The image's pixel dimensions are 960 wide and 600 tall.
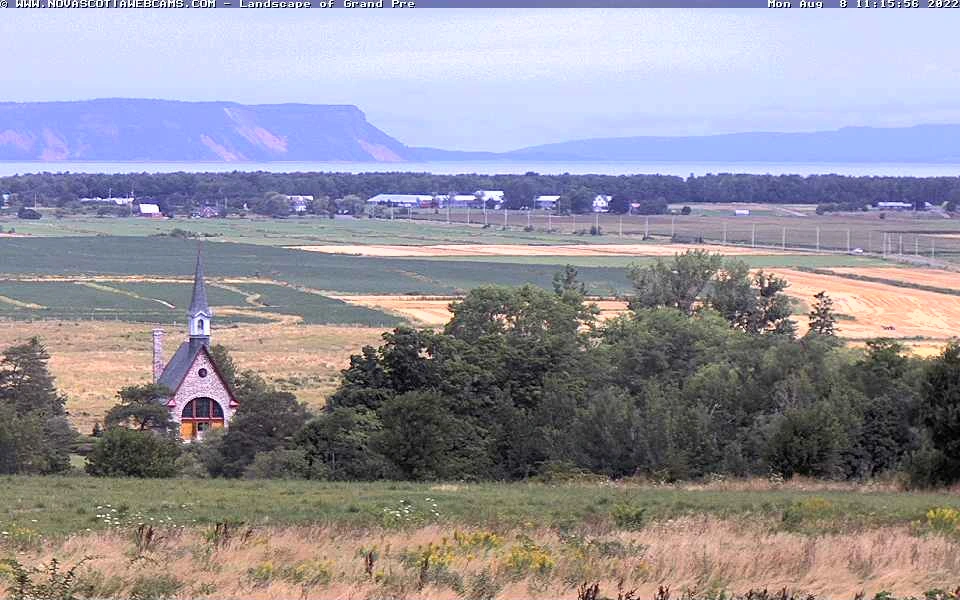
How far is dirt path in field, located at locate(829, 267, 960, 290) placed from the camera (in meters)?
92.1

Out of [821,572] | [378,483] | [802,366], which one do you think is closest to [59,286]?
[802,366]

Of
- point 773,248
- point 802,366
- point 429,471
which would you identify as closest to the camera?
point 429,471

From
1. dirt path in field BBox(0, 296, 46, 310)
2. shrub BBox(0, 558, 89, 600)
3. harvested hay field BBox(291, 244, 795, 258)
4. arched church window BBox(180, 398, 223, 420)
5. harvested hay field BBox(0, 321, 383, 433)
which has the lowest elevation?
harvested hay field BBox(0, 321, 383, 433)

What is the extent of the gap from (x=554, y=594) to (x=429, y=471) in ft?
59.3

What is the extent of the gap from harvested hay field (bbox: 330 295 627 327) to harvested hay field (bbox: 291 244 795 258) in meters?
32.9

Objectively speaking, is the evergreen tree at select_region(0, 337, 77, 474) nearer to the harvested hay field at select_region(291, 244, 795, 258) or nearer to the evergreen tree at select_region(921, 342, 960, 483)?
the evergreen tree at select_region(921, 342, 960, 483)

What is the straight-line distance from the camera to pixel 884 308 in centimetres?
8031

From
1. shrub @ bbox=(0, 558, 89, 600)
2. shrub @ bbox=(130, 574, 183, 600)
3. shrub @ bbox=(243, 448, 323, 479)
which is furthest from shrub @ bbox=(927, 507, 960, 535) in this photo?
shrub @ bbox=(243, 448, 323, 479)

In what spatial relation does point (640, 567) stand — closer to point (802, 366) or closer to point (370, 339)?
point (802, 366)

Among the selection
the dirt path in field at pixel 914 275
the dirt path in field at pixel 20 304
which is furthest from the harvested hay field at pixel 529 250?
the dirt path in field at pixel 20 304

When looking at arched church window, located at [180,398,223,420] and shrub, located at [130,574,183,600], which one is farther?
arched church window, located at [180,398,223,420]

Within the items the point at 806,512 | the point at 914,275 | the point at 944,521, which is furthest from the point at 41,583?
the point at 914,275

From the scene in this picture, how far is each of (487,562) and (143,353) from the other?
53666mm

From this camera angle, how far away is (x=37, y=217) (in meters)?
187
